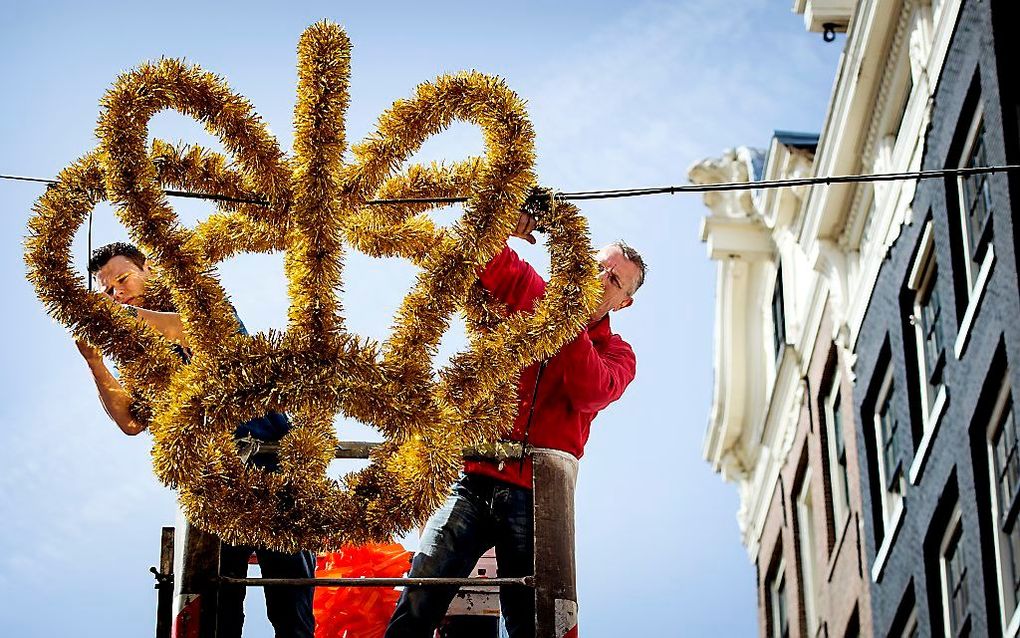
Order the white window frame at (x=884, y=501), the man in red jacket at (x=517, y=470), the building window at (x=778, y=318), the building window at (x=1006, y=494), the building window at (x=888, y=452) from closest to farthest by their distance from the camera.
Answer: the man in red jacket at (x=517, y=470) < the building window at (x=1006, y=494) < the white window frame at (x=884, y=501) < the building window at (x=888, y=452) < the building window at (x=778, y=318)

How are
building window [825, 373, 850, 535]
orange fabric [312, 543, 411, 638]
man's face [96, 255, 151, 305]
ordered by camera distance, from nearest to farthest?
man's face [96, 255, 151, 305] < orange fabric [312, 543, 411, 638] < building window [825, 373, 850, 535]

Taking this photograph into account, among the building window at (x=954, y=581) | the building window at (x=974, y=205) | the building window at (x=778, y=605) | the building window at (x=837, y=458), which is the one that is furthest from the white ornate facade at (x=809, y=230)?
the building window at (x=954, y=581)

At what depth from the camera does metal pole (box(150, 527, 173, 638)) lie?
11.1m

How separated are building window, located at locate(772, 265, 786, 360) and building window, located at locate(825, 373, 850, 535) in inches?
163

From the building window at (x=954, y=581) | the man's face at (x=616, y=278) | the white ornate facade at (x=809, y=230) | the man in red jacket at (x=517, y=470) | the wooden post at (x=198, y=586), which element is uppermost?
the white ornate facade at (x=809, y=230)

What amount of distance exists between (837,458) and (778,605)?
6.81 metres

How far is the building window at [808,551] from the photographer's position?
3900 centimetres

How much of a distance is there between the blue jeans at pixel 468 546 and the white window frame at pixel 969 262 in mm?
15110

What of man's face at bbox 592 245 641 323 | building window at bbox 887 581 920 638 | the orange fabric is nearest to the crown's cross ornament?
man's face at bbox 592 245 641 323

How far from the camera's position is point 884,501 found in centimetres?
3219

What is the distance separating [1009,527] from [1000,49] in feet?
17.3

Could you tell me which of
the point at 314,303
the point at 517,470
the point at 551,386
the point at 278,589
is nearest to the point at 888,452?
the point at 551,386

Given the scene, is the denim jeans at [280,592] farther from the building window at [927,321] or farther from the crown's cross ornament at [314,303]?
the building window at [927,321]

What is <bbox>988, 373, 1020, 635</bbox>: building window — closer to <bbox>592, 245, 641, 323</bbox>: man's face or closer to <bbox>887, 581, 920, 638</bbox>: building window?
<bbox>887, 581, 920, 638</bbox>: building window
